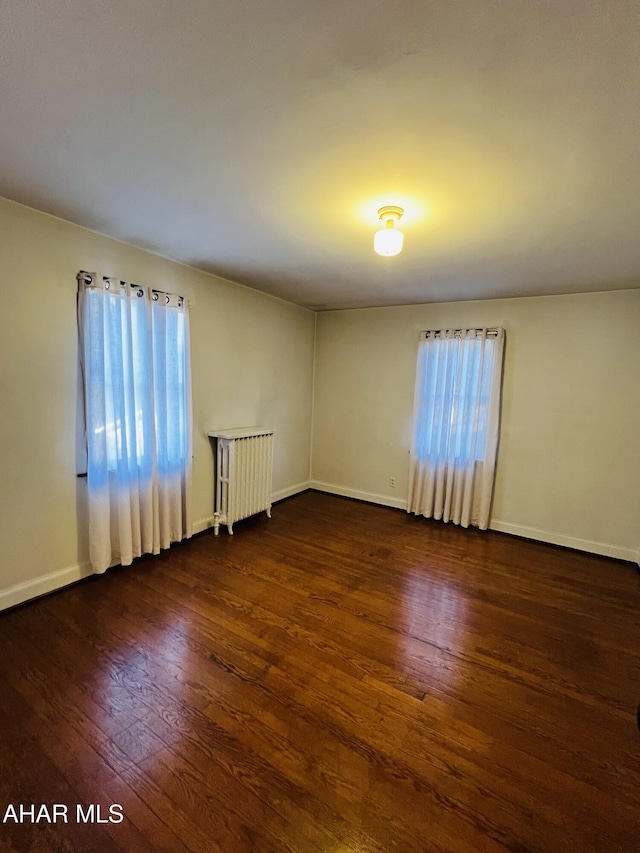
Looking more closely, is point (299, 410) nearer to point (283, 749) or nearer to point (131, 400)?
point (131, 400)

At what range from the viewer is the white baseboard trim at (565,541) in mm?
3406

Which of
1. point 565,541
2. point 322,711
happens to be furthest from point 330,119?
point 565,541

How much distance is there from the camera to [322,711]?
169 centimetres

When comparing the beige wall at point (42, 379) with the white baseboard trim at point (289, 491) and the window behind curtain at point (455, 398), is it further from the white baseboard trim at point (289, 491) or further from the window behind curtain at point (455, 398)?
the window behind curtain at point (455, 398)

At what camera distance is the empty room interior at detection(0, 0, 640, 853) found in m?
1.16

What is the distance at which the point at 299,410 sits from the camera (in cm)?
491

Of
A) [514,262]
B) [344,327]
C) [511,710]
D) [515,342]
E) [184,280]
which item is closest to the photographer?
[511,710]

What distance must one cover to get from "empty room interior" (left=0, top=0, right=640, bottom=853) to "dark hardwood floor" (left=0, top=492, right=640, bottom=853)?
13mm

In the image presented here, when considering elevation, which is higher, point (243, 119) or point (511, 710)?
point (243, 119)

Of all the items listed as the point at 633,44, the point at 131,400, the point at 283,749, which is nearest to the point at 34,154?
the point at 131,400

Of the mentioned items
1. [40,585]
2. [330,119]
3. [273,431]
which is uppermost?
[330,119]

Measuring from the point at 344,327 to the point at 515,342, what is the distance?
204cm

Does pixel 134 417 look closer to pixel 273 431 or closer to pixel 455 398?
pixel 273 431

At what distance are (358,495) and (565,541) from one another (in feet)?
7.56
